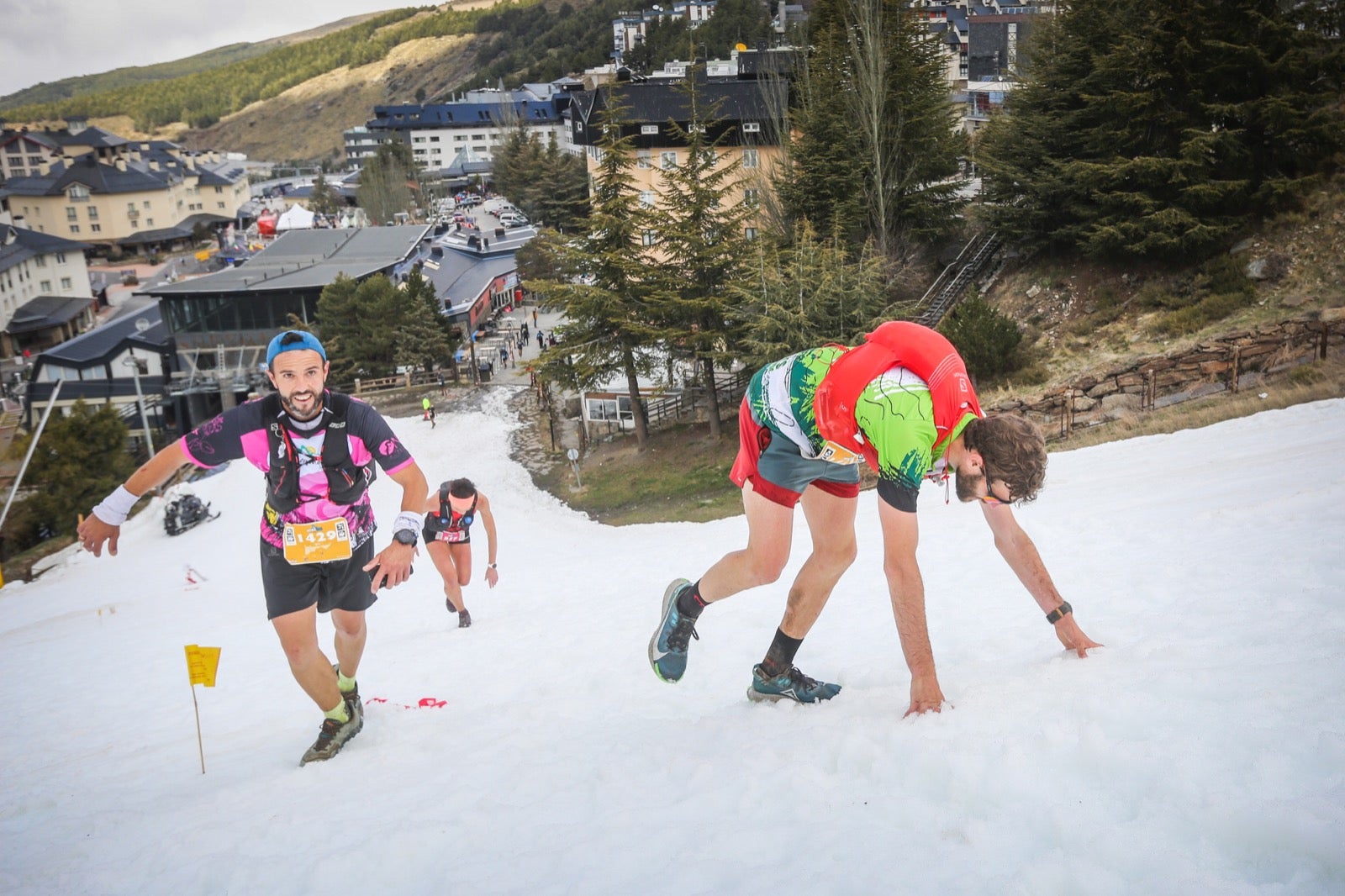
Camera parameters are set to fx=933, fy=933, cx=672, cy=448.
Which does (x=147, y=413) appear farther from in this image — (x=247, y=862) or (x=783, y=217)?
(x=247, y=862)

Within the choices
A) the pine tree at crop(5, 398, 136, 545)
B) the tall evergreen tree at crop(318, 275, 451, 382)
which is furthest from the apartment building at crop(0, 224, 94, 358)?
the pine tree at crop(5, 398, 136, 545)

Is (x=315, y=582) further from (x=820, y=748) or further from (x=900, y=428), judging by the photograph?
(x=900, y=428)

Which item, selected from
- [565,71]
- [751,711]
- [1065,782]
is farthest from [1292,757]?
[565,71]

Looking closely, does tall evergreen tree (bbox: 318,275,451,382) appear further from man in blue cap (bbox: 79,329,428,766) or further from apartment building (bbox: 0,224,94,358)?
apartment building (bbox: 0,224,94,358)

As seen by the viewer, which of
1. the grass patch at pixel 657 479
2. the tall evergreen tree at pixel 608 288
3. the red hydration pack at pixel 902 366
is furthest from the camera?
the tall evergreen tree at pixel 608 288

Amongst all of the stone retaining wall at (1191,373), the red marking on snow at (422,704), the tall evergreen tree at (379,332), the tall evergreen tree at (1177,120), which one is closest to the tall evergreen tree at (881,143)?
the tall evergreen tree at (1177,120)

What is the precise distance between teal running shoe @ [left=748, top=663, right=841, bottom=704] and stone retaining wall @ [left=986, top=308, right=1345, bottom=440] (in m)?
13.2

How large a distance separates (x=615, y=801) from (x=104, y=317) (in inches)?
3582

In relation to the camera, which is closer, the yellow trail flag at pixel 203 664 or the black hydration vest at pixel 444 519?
the yellow trail flag at pixel 203 664

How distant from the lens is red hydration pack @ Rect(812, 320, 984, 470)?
4.13 meters

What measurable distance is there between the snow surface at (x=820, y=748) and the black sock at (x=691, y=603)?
59 cm

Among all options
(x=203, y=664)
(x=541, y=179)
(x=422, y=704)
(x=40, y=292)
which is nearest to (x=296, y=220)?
(x=40, y=292)

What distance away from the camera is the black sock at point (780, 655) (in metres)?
5.19

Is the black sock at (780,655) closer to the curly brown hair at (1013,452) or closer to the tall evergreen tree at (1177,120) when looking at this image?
the curly brown hair at (1013,452)
